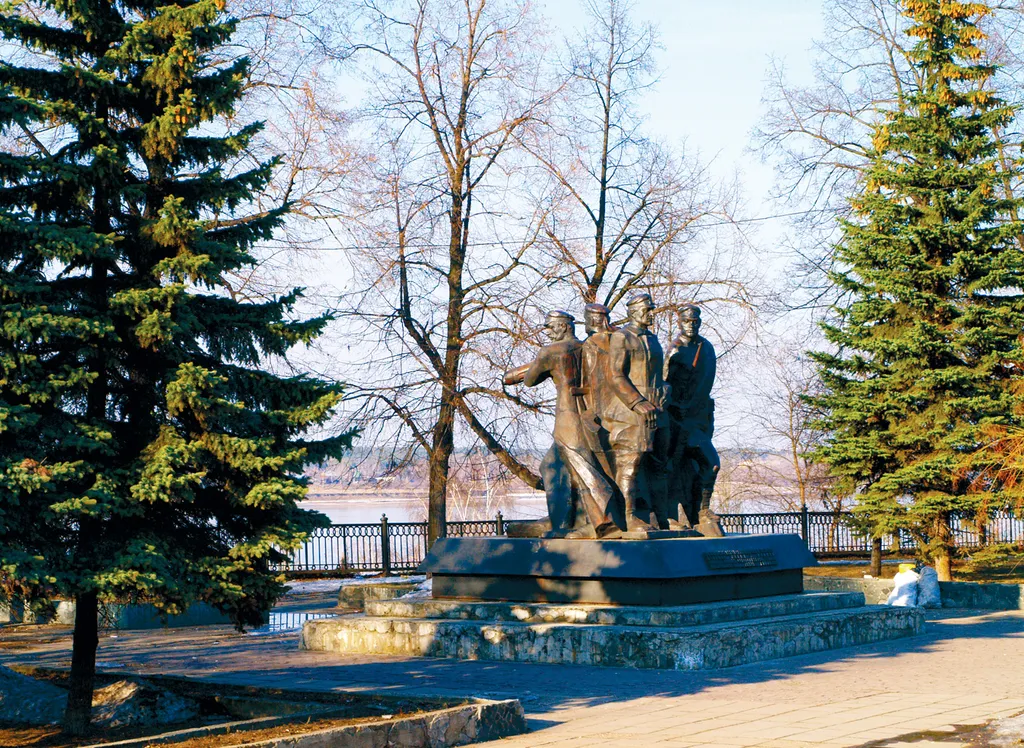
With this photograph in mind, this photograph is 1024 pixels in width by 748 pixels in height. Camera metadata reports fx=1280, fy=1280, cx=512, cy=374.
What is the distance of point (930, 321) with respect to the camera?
2156 centimetres

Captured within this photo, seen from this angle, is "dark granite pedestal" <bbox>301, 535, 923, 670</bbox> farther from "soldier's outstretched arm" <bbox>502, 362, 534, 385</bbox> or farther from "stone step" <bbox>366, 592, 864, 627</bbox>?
"soldier's outstretched arm" <bbox>502, 362, 534, 385</bbox>

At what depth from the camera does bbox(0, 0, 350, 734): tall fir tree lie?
8.45 m

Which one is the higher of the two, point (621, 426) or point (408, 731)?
point (621, 426)

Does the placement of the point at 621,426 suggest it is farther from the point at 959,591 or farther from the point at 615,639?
the point at 959,591

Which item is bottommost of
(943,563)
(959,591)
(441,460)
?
(959,591)

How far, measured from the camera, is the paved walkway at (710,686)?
319 inches

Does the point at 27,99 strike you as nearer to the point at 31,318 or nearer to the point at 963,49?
the point at 31,318

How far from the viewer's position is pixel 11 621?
63.4 ft

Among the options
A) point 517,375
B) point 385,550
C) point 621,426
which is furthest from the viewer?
point 385,550

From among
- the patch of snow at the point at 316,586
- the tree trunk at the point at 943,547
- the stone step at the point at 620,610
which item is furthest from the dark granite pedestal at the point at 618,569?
the patch of snow at the point at 316,586

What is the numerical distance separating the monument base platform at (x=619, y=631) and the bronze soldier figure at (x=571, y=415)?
1214 mm

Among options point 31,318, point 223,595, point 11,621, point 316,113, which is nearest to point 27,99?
point 31,318

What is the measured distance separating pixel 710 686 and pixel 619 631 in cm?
177

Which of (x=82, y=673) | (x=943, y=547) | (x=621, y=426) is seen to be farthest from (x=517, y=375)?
(x=943, y=547)
